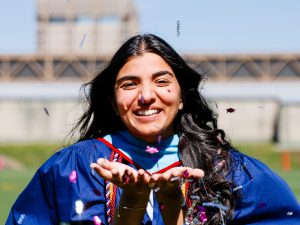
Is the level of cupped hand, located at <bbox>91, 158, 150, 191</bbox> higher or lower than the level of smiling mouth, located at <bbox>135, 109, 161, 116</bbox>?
lower

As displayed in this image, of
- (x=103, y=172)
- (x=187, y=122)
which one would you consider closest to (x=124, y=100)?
(x=187, y=122)

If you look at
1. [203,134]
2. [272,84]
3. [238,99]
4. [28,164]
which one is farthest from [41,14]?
[203,134]

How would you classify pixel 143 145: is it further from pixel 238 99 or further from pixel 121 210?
pixel 238 99

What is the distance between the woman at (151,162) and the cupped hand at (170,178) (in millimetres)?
415

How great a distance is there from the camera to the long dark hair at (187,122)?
3.59m

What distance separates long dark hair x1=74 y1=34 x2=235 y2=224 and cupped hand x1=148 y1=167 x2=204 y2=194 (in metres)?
0.66

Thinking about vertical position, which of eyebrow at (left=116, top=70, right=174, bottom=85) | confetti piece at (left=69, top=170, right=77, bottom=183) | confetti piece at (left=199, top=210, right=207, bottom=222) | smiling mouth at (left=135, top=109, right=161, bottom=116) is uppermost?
eyebrow at (left=116, top=70, right=174, bottom=85)

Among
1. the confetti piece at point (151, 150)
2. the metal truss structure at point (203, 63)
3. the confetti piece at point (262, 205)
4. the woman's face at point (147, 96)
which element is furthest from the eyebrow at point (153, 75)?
the metal truss structure at point (203, 63)

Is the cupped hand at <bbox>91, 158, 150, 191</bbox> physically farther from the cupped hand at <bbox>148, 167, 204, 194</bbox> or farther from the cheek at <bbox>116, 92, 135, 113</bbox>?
the cheek at <bbox>116, 92, 135, 113</bbox>

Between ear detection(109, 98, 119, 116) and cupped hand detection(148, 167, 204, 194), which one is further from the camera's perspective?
ear detection(109, 98, 119, 116)

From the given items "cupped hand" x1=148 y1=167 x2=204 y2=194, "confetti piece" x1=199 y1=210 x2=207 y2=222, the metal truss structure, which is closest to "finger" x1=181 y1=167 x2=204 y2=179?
"cupped hand" x1=148 y1=167 x2=204 y2=194

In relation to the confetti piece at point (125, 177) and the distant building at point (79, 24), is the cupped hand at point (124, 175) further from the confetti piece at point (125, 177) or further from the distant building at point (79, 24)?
the distant building at point (79, 24)

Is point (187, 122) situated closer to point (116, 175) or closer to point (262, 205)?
point (262, 205)

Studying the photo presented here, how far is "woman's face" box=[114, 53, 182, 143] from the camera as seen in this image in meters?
3.44
